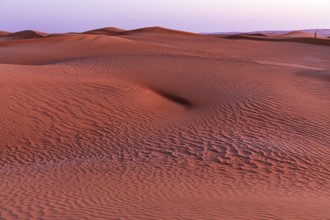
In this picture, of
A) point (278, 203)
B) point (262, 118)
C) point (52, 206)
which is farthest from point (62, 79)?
point (278, 203)

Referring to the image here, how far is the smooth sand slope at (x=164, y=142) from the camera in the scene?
6965mm

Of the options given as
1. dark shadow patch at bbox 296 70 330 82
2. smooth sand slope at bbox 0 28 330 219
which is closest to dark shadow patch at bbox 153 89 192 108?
smooth sand slope at bbox 0 28 330 219

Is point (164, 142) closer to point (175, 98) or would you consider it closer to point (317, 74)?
point (175, 98)

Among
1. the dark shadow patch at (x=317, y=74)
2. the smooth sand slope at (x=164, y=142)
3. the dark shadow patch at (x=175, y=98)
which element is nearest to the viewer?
the smooth sand slope at (x=164, y=142)

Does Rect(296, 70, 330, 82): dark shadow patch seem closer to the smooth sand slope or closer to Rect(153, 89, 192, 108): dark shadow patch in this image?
the smooth sand slope

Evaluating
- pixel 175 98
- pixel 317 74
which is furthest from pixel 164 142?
pixel 317 74

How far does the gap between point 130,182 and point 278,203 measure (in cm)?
277

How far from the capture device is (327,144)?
10.8 metres

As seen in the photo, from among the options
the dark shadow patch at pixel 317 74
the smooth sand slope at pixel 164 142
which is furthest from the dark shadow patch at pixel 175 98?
the dark shadow patch at pixel 317 74

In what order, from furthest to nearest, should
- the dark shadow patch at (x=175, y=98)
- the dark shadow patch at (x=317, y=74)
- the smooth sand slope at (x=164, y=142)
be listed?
the dark shadow patch at (x=317, y=74) < the dark shadow patch at (x=175, y=98) < the smooth sand slope at (x=164, y=142)

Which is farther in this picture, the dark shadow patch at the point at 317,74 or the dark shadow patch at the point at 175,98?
the dark shadow patch at the point at 317,74

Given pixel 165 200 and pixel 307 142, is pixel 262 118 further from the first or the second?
pixel 165 200

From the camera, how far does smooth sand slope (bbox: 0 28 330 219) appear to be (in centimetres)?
696

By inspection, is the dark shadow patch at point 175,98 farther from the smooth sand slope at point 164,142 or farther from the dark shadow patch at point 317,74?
the dark shadow patch at point 317,74
